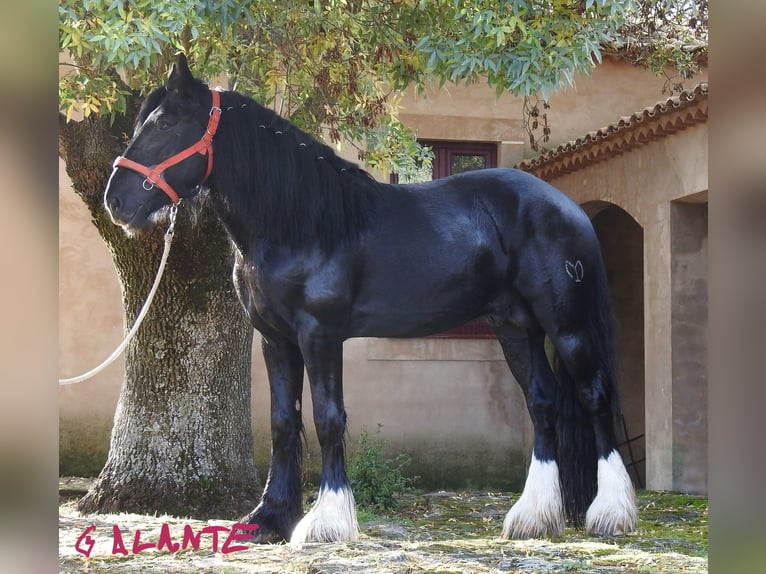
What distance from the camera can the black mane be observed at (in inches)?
155

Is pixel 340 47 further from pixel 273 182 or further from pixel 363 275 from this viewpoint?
pixel 363 275

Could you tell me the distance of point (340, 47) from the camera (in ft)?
18.4

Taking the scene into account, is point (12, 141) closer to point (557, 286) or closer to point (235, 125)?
point (235, 125)

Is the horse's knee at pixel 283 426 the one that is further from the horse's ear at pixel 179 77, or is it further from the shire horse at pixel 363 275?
the horse's ear at pixel 179 77

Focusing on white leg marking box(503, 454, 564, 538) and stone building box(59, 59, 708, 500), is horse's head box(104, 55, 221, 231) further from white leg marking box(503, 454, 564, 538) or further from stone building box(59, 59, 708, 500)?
stone building box(59, 59, 708, 500)

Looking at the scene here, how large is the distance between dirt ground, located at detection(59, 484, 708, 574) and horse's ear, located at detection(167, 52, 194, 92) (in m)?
1.90

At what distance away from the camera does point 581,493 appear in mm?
4430

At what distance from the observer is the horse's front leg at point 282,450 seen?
13.3ft

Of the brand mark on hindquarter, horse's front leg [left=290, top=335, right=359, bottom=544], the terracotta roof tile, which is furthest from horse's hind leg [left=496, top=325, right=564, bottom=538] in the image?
the terracotta roof tile

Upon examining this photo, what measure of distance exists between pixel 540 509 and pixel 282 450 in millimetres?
1273

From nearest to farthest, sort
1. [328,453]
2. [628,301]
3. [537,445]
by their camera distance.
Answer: [328,453] → [537,445] → [628,301]

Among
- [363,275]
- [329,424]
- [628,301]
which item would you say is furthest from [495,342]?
[329,424]

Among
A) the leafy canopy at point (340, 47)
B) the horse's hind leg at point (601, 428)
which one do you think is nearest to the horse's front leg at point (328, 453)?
the horse's hind leg at point (601, 428)

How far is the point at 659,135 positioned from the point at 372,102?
271 cm
